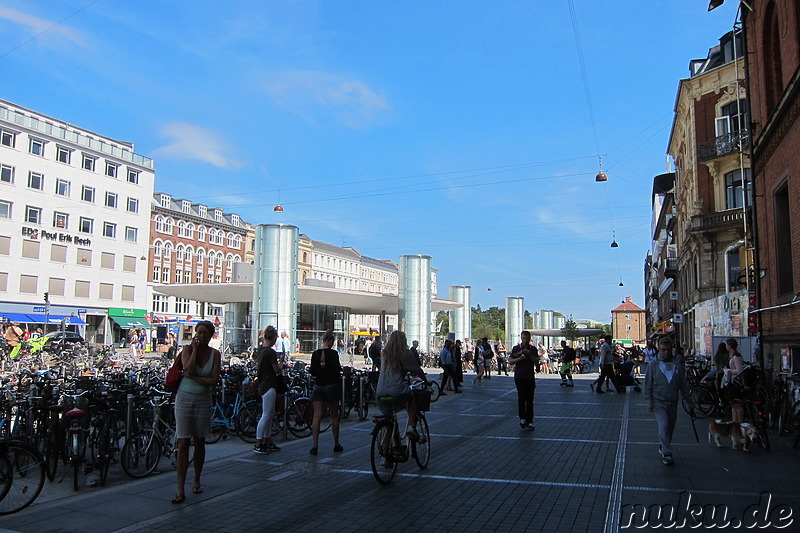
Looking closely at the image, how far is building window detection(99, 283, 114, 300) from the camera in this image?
5859cm

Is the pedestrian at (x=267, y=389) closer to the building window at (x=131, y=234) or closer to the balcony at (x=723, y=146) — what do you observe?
the balcony at (x=723, y=146)

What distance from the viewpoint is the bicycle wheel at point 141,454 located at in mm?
7539

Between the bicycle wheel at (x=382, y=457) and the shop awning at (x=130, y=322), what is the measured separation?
58.3m

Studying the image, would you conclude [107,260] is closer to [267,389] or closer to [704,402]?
[267,389]

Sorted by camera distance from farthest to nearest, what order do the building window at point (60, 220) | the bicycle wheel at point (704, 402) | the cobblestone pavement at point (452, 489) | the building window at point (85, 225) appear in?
the building window at point (85, 225)
the building window at point (60, 220)
the bicycle wheel at point (704, 402)
the cobblestone pavement at point (452, 489)

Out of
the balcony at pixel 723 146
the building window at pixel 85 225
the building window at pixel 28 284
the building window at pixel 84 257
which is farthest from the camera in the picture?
the building window at pixel 85 225

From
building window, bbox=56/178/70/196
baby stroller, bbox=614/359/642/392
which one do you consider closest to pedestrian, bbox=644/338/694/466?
baby stroller, bbox=614/359/642/392

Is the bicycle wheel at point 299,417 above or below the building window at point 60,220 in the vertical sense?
below

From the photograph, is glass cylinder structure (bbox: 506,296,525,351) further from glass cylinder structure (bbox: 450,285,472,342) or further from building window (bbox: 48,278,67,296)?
building window (bbox: 48,278,67,296)

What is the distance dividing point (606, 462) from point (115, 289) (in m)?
59.2

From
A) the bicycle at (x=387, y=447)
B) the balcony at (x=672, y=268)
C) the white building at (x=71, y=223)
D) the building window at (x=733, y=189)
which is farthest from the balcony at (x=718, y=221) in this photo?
the white building at (x=71, y=223)

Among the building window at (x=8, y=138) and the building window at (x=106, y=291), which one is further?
the building window at (x=106, y=291)

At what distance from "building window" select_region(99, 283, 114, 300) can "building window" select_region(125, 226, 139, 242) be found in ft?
16.1

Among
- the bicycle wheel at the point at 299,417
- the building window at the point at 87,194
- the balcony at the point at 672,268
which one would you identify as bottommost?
the bicycle wheel at the point at 299,417
